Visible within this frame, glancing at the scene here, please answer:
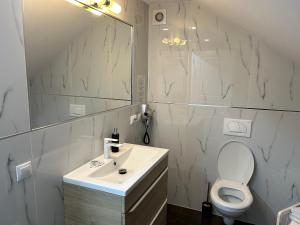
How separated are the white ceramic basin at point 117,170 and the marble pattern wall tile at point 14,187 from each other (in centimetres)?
27

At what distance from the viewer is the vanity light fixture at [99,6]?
5.16 feet

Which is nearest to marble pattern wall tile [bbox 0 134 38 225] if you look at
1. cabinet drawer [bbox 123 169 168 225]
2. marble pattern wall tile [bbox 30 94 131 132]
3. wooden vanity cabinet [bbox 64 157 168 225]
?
marble pattern wall tile [bbox 30 94 131 132]

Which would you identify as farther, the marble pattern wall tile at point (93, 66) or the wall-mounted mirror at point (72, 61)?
the marble pattern wall tile at point (93, 66)

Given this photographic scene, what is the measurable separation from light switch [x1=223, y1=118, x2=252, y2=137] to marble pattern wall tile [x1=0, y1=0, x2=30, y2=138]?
6.04 ft

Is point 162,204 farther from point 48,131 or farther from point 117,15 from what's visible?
point 117,15

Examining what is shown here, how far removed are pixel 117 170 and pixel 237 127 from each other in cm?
128

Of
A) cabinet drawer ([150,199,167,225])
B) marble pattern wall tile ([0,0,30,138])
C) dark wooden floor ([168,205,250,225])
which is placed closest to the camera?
marble pattern wall tile ([0,0,30,138])

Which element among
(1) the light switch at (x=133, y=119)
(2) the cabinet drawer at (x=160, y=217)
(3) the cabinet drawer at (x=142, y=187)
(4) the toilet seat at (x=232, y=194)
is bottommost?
(2) the cabinet drawer at (x=160, y=217)

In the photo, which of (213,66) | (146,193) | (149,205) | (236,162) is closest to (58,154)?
(146,193)

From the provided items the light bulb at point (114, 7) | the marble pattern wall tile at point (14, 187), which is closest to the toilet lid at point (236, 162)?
the light bulb at point (114, 7)

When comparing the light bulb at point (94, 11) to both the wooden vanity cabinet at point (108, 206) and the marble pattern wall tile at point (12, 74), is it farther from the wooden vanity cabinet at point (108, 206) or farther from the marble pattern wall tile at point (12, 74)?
the wooden vanity cabinet at point (108, 206)

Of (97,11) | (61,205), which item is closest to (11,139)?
(61,205)

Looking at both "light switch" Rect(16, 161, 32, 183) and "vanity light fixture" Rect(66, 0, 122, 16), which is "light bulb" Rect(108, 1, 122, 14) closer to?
"vanity light fixture" Rect(66, 0, 122, 16)

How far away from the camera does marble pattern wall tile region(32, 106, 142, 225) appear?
127 centimetres
